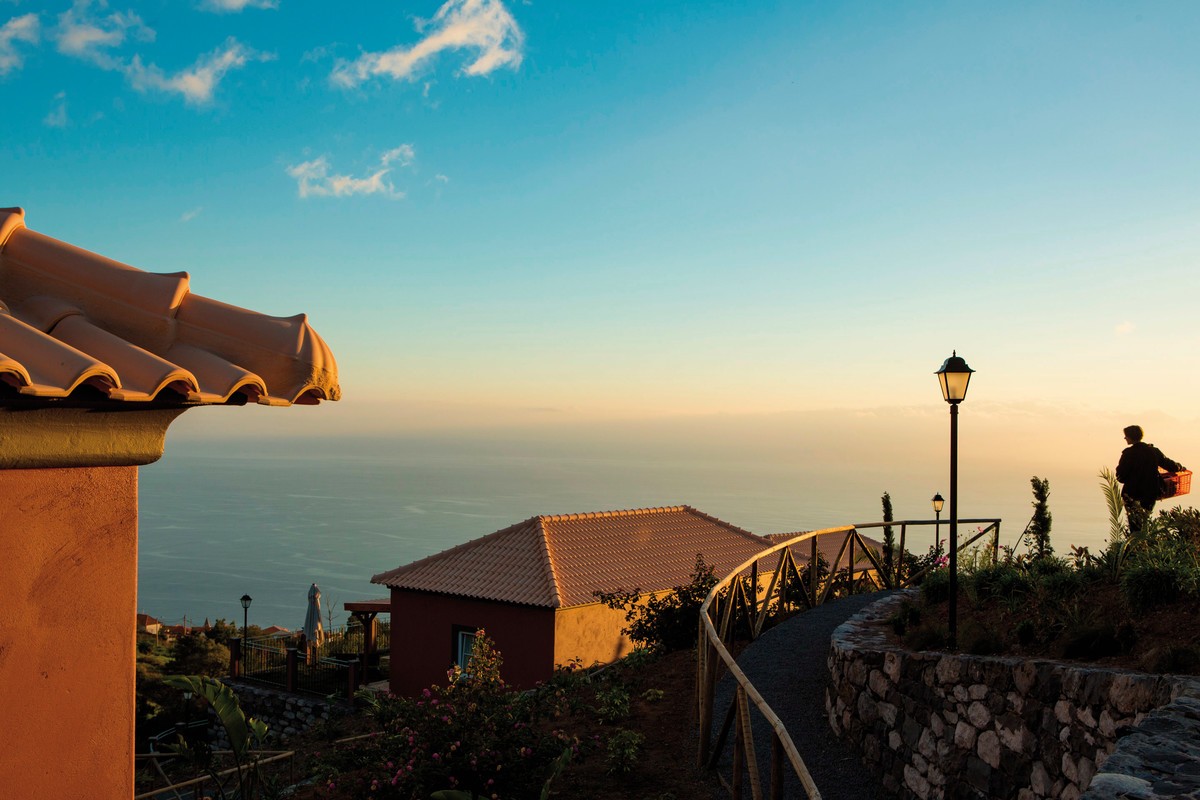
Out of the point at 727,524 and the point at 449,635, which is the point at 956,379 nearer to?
the point at 449,635

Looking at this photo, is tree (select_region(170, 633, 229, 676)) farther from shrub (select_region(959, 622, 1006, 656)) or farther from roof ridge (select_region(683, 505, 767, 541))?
shrub (select_region(959, 622, 1006, 656))

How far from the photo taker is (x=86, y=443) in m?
3.47

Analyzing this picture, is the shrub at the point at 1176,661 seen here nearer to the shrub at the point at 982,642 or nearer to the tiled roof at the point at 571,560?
the shrub at the point at 982,642

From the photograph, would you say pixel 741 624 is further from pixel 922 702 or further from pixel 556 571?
pixel 556 571

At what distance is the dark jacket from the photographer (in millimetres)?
10547

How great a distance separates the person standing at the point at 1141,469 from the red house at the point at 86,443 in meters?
10.4

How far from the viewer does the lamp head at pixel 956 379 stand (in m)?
9.73

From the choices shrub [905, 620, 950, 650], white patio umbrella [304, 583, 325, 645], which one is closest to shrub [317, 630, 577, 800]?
shrub [905, 620, 950, 650]

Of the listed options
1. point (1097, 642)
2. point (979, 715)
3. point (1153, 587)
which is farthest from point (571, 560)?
point (1097, 642)

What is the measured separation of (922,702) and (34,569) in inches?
254

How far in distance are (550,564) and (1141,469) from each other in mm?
16514

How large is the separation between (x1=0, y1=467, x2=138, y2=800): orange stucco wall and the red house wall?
19.1 metres

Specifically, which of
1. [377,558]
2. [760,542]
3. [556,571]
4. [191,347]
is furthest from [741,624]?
[377,558]

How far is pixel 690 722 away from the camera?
29.2ft
